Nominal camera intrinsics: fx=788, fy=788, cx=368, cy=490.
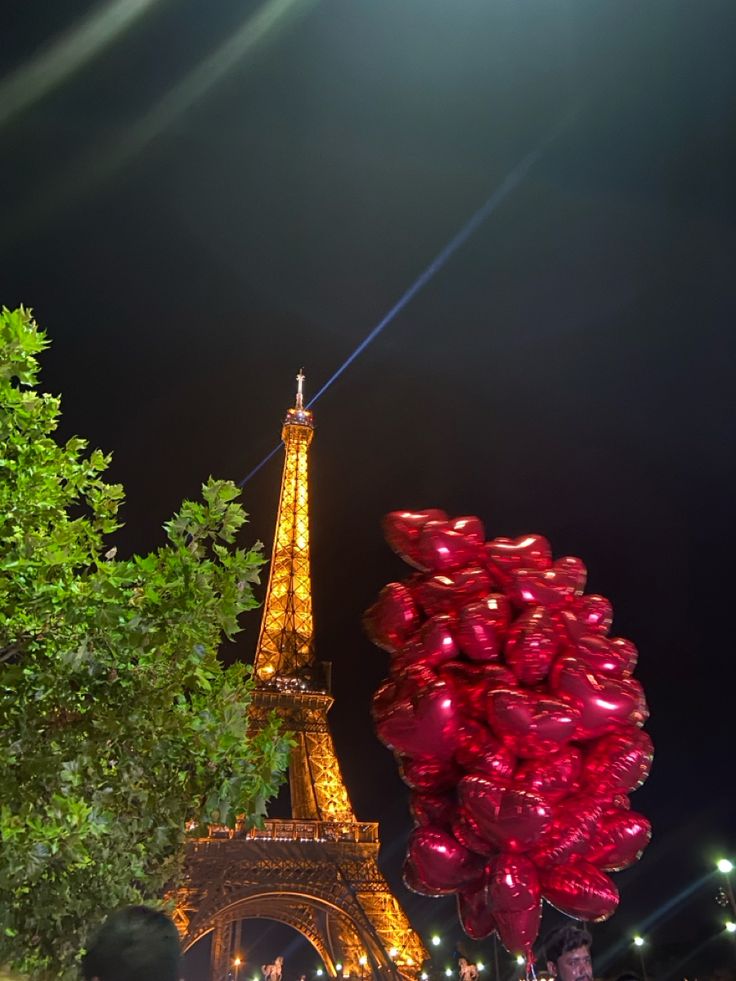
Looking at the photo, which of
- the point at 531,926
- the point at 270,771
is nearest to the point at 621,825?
the point at 531,926

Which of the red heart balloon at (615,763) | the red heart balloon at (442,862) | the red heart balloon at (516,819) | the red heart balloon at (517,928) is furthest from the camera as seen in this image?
the red heart balloon at (615,763)

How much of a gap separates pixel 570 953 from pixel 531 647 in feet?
6.54

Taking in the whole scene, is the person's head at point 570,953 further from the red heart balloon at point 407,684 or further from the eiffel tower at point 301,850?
the eiffel tower at point 301,850

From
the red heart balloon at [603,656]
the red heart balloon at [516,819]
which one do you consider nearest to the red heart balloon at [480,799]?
the red heart balloon at [516,819]

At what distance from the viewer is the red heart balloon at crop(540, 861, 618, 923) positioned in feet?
18.6

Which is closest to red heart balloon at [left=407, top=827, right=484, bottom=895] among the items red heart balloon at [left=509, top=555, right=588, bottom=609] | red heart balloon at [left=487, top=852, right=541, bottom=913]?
red heart balloon at [left=487, top=852, right=541, bottom=913]

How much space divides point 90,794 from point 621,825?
4.01m

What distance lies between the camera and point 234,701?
22.0ft

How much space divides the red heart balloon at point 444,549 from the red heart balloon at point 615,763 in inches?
67.9

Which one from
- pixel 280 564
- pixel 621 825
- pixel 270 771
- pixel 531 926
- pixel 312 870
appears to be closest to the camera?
pixel 531 926

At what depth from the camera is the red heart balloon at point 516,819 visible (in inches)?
209

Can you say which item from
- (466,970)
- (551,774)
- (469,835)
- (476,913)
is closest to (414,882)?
(476,913)

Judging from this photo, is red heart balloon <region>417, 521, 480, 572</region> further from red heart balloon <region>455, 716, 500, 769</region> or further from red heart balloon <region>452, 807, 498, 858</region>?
red heart balloon <region>452, 807, 498, 858</region>

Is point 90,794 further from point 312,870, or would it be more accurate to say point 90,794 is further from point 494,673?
point 312,870
